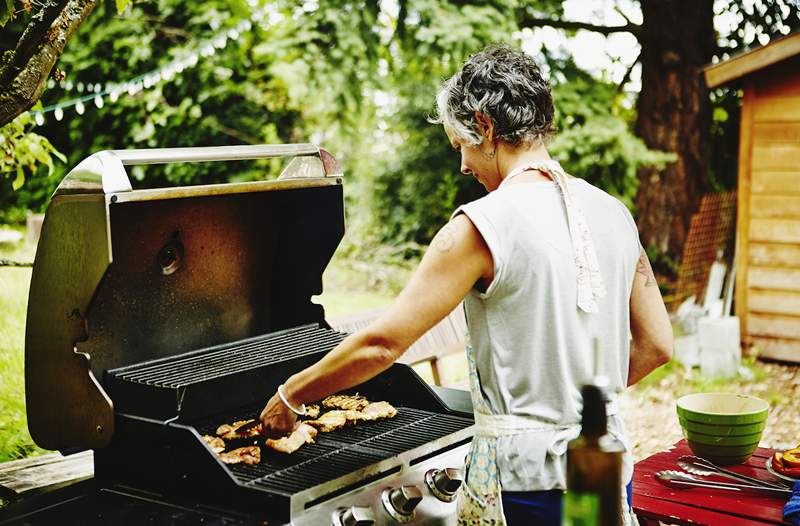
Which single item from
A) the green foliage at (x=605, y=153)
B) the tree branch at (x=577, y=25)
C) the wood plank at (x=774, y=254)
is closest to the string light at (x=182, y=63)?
the tree branch at (x=577, y=25)

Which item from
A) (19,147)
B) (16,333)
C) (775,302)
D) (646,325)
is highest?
(19,147)

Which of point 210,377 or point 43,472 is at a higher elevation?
point 210,377

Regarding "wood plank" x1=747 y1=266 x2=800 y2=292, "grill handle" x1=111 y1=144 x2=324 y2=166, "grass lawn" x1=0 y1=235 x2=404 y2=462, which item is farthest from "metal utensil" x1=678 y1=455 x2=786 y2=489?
"wood plank" x1=747 y1=266 x2=800 y2=292

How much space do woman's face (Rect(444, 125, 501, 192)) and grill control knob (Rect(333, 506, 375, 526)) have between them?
83 cm

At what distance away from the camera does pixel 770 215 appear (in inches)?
307

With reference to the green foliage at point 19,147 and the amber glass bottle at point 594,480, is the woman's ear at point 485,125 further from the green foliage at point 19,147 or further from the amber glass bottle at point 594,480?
the green foliage at point 19,147

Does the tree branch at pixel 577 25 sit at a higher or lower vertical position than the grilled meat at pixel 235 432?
higher

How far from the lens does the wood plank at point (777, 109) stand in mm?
7672

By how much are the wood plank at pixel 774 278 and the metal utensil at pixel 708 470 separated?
546cm

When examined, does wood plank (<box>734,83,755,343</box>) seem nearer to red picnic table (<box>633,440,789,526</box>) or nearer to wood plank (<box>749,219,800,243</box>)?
wood plank (<box>749,219,800,243</box>)

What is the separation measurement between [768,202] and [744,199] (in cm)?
21

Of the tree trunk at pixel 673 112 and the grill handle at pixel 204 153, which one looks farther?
the tree trunk at pixel 673 112

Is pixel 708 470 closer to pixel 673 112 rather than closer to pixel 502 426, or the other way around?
pixel 502 426

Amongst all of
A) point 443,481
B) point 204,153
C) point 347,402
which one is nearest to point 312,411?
point 347,402
